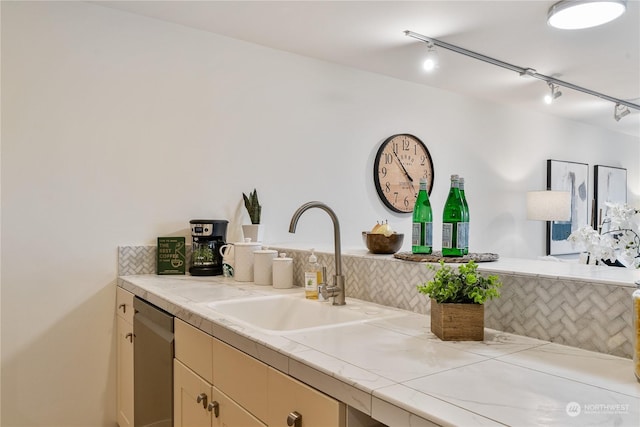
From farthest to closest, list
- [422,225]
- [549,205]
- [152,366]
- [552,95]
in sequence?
[549,205] < [552,95] < [152,366] < [422,225]

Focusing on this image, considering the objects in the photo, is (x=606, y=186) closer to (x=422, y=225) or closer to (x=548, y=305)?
(x=422, y=225)

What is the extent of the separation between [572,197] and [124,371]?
15.6 feet

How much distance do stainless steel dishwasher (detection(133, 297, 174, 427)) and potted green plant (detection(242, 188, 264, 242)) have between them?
767 mm

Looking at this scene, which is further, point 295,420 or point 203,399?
point 203,399

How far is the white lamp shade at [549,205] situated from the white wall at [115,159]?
1915 mm

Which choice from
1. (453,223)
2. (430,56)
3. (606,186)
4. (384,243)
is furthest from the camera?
(606,186)

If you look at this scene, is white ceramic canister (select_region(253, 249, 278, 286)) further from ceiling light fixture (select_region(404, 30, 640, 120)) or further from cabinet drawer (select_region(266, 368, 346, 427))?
ceiling light fixture (select_region(404, 30, 640, 120))

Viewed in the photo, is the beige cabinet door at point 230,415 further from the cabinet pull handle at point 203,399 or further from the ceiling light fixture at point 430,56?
the ceiling light fixture at point 430,56

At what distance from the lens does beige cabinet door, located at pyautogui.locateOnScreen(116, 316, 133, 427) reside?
2170 millimetres

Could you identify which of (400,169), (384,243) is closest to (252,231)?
(384,243)

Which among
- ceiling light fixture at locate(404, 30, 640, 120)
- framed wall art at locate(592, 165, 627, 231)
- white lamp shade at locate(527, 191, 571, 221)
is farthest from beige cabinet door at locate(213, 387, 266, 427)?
framed wall art at locate(592, 165, 627, 231)

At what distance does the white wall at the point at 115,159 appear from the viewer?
7.07 feet

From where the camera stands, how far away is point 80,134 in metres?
2.29

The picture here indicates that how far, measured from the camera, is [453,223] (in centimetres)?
154
